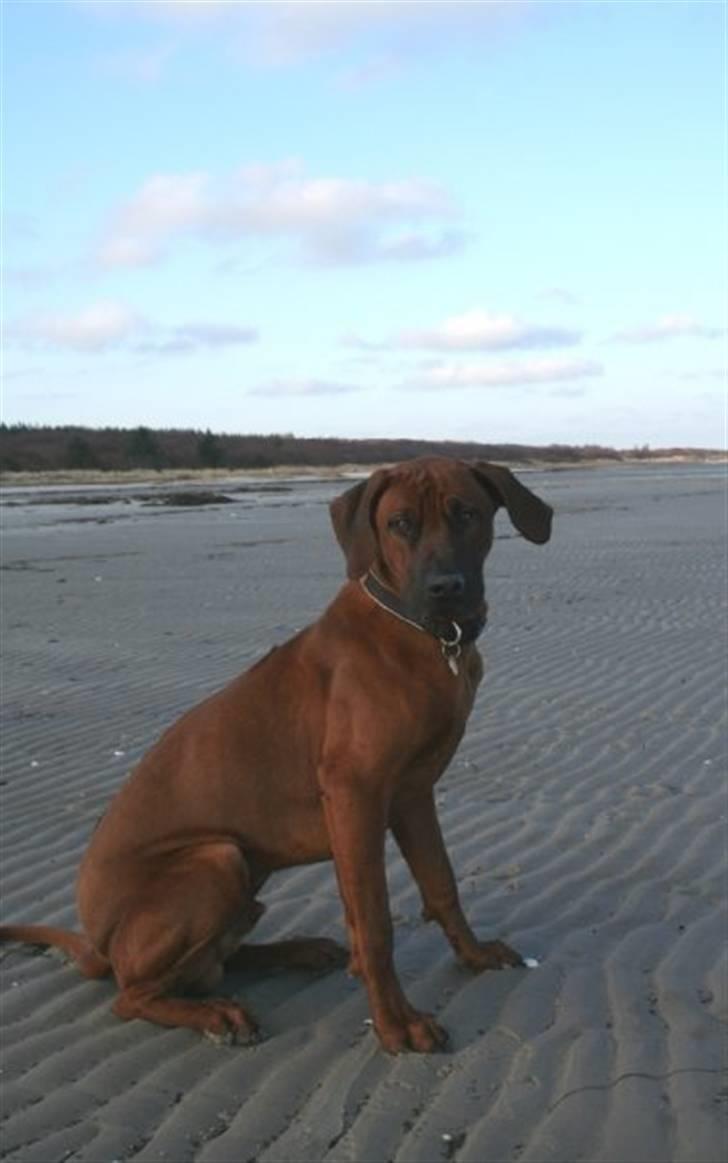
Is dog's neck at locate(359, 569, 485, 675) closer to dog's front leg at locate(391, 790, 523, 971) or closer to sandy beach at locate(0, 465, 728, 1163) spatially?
dog's front leg at locate(391, 790, 523, 971)

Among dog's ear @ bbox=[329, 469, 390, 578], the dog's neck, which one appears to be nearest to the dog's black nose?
the dog's neck

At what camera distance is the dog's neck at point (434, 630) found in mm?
4082

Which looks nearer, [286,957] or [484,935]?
[286,957]

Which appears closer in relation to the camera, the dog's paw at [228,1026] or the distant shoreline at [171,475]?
the dog's paw at [228,1026]

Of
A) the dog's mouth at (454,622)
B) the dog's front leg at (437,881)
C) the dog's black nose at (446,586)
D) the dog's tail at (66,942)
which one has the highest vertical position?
the dog's black nose at (446,586)

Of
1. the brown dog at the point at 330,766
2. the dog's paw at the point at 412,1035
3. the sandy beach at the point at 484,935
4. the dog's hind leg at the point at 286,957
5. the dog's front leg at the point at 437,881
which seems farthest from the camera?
the dog's hind leg at the point at 286,957

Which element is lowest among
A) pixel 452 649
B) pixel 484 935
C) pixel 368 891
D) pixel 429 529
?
pixel 484 935

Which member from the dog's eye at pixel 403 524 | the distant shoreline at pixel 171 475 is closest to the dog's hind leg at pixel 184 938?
the dog's eye at pixel 403 524

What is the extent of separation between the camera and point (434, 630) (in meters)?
4.06

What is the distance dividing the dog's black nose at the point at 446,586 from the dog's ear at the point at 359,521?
28cm

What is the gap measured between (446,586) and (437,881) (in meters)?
1.11

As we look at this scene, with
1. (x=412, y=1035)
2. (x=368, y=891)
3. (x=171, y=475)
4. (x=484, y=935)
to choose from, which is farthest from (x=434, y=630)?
(x=171, y=475)

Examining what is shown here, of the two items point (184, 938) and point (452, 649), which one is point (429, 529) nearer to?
point (452, 649)

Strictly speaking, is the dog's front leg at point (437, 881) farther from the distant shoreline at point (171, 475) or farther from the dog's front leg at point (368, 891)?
the distant shoreline at point (171, 475)
